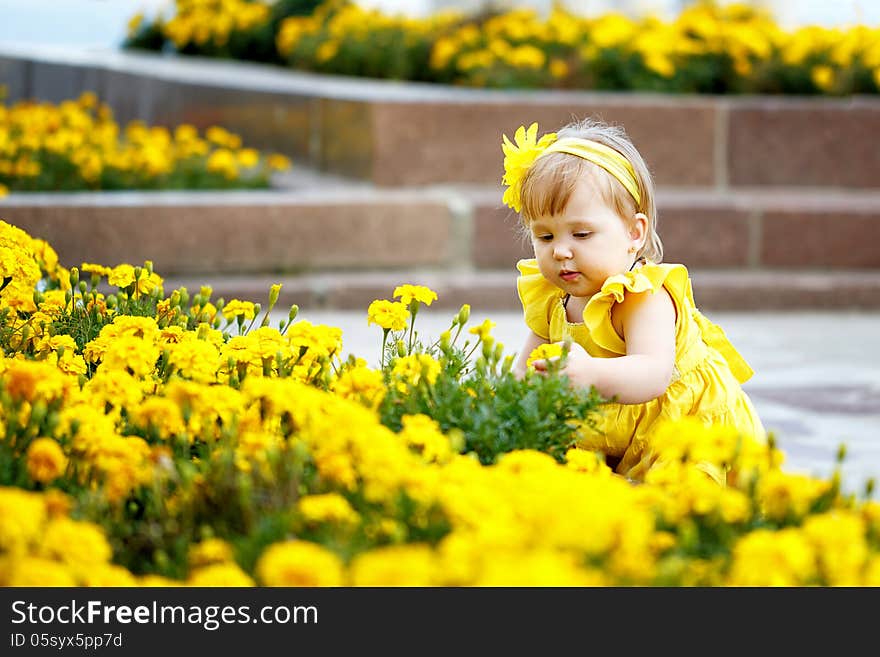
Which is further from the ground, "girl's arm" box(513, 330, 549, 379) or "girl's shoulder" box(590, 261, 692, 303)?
"girl's shoulder" box(590, 261, 692, 303)

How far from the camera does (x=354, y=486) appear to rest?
6.69 ft

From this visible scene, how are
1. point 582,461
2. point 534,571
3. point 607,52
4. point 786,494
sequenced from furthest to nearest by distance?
point 607,52, point 582,461, point 786,494, point 534,571

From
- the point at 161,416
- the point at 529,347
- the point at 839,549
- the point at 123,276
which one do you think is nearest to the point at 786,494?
the point at 839,549

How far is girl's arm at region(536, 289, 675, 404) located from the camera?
267 cm

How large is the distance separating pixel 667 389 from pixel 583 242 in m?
0.38

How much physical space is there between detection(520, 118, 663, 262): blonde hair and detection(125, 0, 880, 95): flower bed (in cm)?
548

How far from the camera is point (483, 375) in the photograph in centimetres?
262

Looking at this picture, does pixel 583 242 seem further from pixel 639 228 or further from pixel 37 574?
pixel 37 574

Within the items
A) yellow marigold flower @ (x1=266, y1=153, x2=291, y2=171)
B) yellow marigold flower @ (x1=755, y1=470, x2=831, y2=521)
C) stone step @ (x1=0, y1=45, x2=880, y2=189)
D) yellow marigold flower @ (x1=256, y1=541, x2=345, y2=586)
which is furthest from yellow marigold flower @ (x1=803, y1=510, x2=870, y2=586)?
yellow marigold flower @ (x1=266, y1=153, x2=291, y2=171)

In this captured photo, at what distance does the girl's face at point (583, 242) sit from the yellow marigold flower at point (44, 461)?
1.29 m

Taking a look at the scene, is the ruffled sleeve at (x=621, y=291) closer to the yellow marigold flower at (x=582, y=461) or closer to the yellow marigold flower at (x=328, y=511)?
the yellow marigold flower at (x=582, y=461)

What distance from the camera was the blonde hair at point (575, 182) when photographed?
2.92 metres
